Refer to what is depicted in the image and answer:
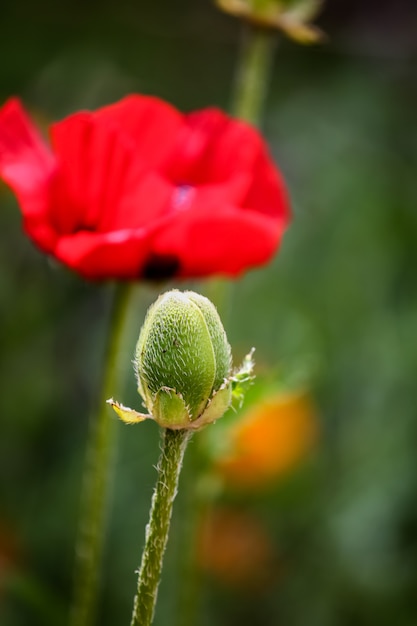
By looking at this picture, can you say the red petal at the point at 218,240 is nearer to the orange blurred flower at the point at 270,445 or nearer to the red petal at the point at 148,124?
the red petal at the point at 148,124

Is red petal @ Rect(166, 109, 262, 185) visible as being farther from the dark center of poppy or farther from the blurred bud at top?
the blurred bud at top

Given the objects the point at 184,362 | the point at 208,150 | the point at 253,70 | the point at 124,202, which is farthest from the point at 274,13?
the point at 184,362

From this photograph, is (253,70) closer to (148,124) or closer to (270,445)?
(148,124)

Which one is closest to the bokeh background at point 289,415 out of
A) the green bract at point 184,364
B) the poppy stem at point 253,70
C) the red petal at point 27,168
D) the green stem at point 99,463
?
the green stem at point 99,463

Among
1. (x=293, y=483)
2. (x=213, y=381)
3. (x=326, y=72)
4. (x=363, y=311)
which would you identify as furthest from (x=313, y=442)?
(x=326, y=72)

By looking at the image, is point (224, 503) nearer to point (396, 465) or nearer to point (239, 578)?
point (239, 578)

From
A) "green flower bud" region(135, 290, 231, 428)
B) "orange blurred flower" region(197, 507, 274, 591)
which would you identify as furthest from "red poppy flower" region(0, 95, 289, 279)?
"orange blurred flower" region(197, 507, 274, 591)
